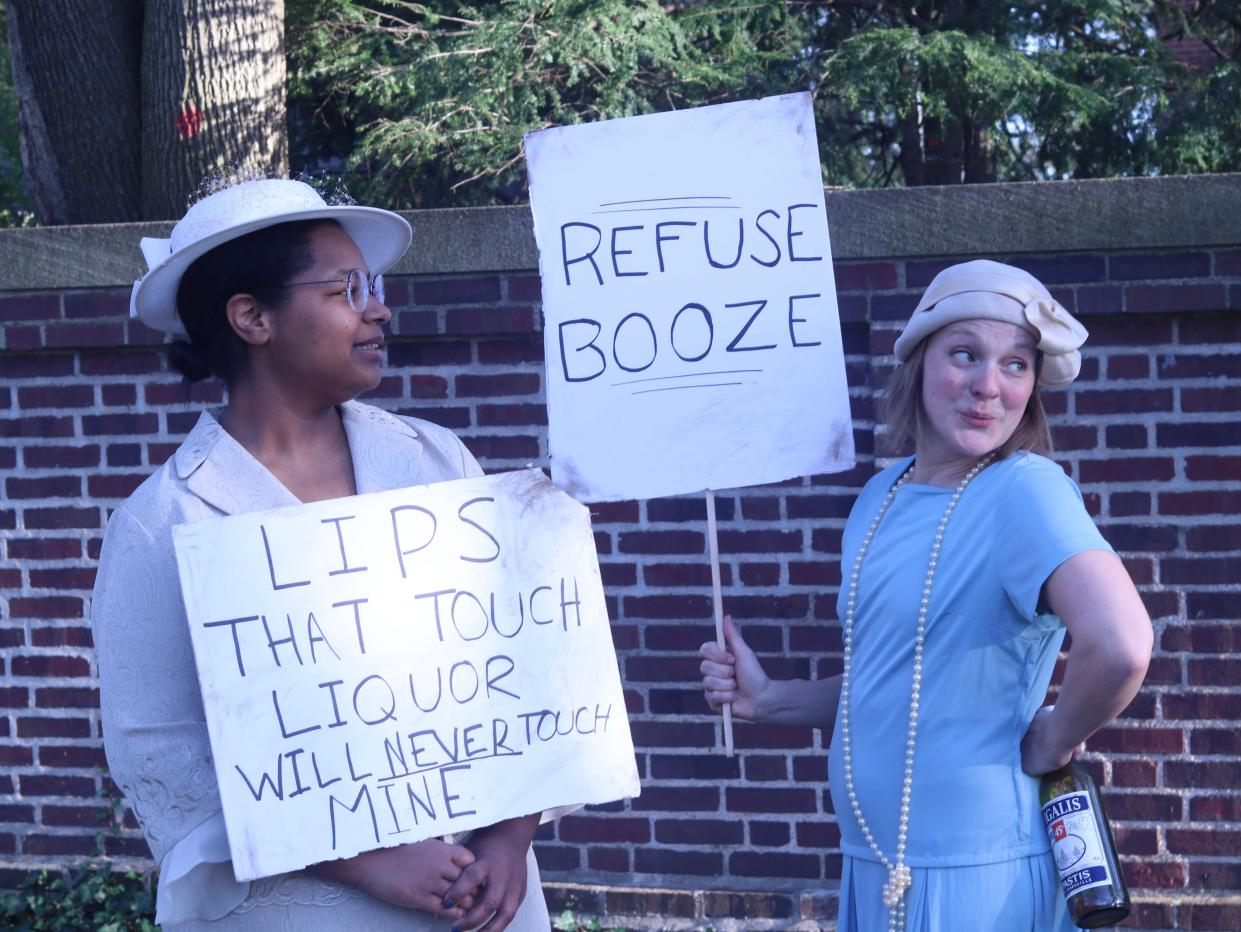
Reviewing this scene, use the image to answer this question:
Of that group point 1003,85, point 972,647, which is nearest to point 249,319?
point 972,647

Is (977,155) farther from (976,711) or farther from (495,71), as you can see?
(976,711)

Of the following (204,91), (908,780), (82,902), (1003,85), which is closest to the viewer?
(908,780)

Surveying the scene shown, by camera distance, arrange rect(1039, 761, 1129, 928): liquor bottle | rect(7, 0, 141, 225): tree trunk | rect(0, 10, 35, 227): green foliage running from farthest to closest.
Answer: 1. rect(0, 10, 35, 227): green foliage
2. rect(7, 0, 141, 225): tree trunk
3. rect(1039, 761, 1129, 928): liquor bottle

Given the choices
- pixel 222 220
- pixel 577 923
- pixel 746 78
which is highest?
pixel 746 78

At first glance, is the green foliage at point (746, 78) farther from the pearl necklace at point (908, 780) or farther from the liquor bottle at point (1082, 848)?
the liquor bottle at point (1082, 848)

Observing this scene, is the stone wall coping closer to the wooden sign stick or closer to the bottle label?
the wooden sign stick

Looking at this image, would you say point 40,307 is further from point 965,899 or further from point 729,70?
point 729,70

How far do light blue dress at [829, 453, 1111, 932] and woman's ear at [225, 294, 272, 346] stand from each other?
1067 millimetres

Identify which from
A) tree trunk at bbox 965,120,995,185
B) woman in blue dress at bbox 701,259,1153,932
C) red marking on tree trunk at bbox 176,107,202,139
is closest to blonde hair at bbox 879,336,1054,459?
woman in blue dress at bbox 701,259,1153,932

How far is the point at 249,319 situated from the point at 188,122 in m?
3.14

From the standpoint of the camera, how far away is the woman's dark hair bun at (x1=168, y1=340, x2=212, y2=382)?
220 centimetres

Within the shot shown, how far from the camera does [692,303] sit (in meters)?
2.33

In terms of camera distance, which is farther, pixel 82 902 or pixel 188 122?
pixel 188 122

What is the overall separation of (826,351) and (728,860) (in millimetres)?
1949
